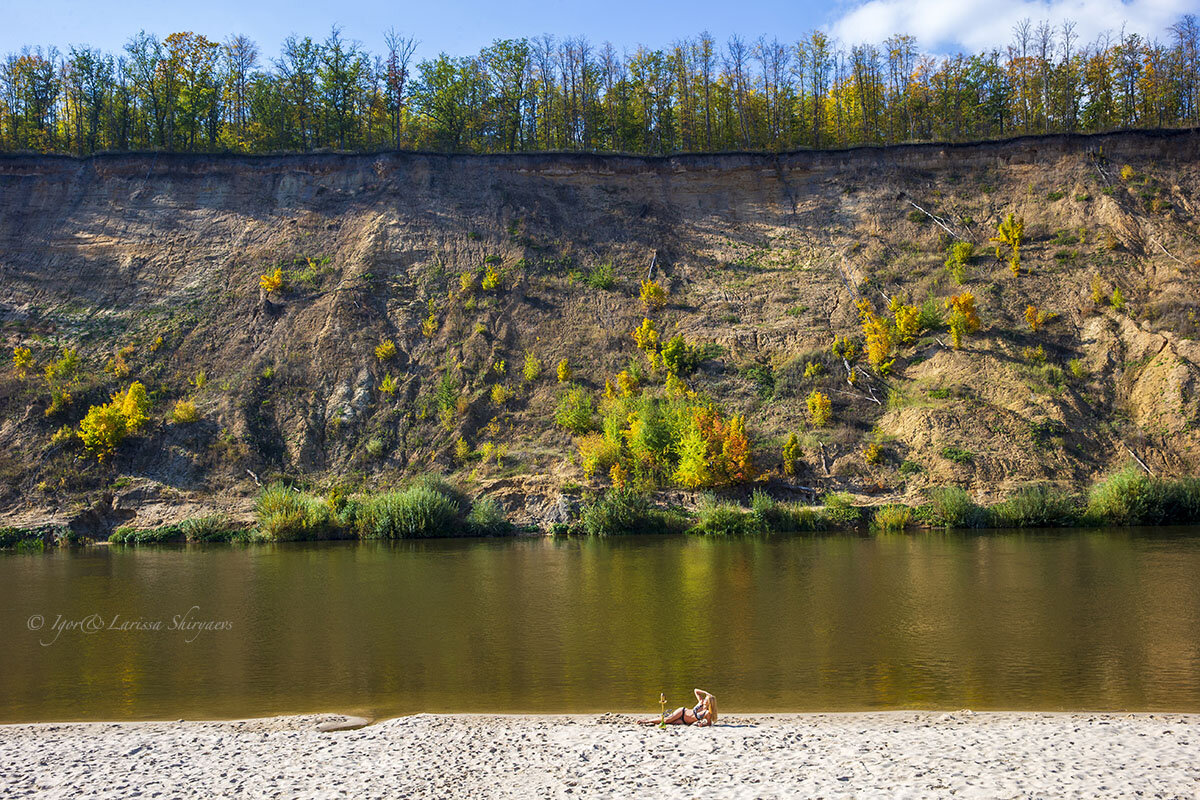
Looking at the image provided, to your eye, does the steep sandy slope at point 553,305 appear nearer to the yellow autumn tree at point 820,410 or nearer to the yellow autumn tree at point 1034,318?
the yellow autumn tree at point 1034,318

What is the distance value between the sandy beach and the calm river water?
0.88m

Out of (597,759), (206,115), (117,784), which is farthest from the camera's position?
(206,115)

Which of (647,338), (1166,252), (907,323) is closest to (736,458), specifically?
(647,338)

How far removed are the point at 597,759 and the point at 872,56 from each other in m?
50.9

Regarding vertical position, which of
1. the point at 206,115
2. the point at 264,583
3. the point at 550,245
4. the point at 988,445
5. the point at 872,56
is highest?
the point at 872,56

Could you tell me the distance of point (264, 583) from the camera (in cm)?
1861

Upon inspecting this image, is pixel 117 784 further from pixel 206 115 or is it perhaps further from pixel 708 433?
pixel 206 115

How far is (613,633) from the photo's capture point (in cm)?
1310

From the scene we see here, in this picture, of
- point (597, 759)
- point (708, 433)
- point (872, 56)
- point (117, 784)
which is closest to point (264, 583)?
point (117, 784)

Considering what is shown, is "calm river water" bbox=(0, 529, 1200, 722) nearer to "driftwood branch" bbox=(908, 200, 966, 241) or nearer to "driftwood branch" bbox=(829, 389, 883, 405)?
"driftwood branch" bbox=(829, 389, 883, 405)

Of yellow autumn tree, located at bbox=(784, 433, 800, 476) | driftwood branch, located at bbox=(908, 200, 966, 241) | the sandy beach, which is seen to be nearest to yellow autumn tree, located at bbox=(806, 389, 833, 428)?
yellow autumn tree, located at bbox=(784, 433, 800, 476)

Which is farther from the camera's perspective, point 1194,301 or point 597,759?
point 1194,301

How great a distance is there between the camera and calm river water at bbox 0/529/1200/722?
32.7 ft

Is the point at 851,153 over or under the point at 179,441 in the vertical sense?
over
